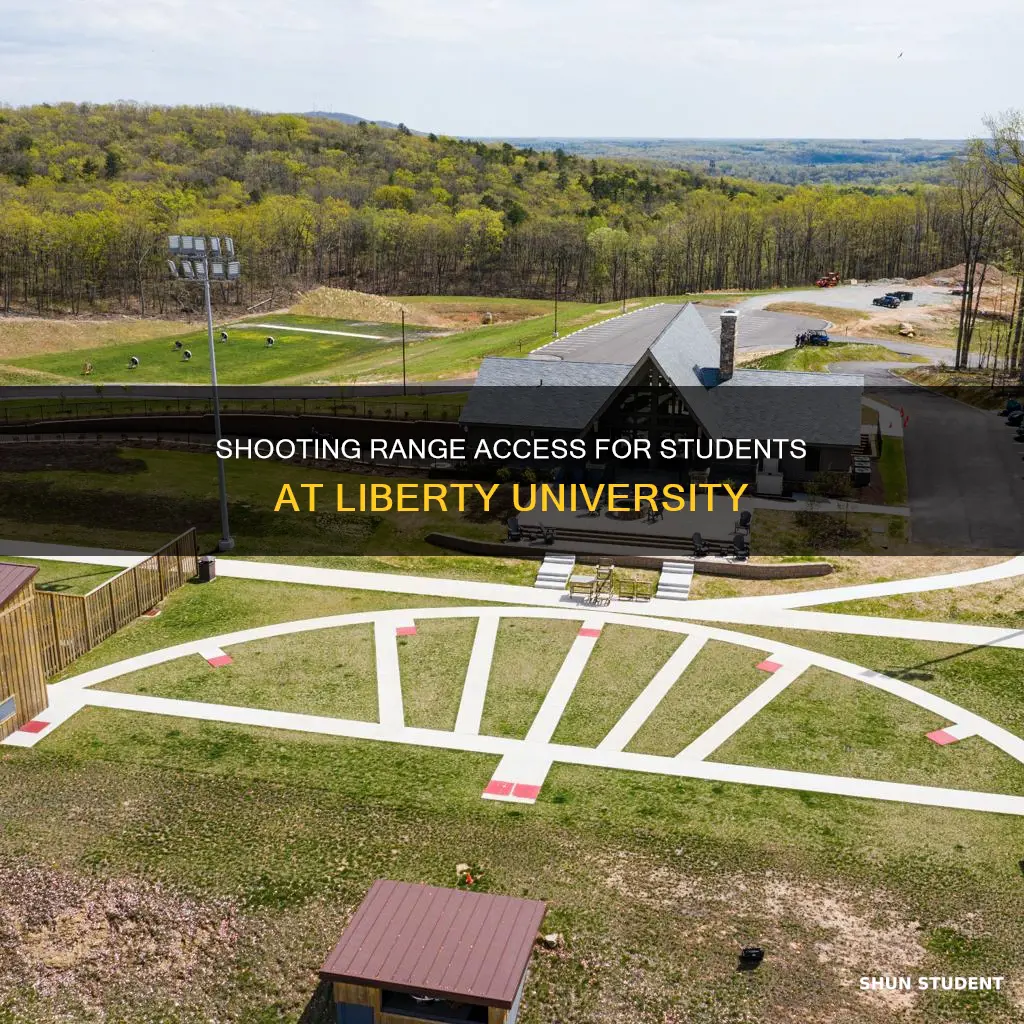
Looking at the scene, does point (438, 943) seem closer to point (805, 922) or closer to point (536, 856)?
→ point (536, 856)

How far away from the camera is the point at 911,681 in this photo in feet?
96.5

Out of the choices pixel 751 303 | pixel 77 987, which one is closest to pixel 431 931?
pixel 77 987

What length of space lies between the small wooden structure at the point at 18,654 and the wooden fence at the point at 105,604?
115 cm

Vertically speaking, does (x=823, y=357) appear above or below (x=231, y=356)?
above

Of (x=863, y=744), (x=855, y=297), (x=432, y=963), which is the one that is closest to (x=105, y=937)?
(x=432, y=963)

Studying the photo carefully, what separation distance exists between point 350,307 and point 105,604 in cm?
8831

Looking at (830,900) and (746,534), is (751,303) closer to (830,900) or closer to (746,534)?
(746,534)

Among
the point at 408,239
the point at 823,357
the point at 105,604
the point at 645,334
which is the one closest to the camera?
the point at 105,604

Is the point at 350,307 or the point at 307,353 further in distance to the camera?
the point at 350,307

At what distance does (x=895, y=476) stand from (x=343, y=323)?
75.4m

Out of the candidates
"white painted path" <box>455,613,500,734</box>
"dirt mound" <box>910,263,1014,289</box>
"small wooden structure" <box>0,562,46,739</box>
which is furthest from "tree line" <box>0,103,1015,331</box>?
"small wooden structure" <box>0,562,46,739</box>
